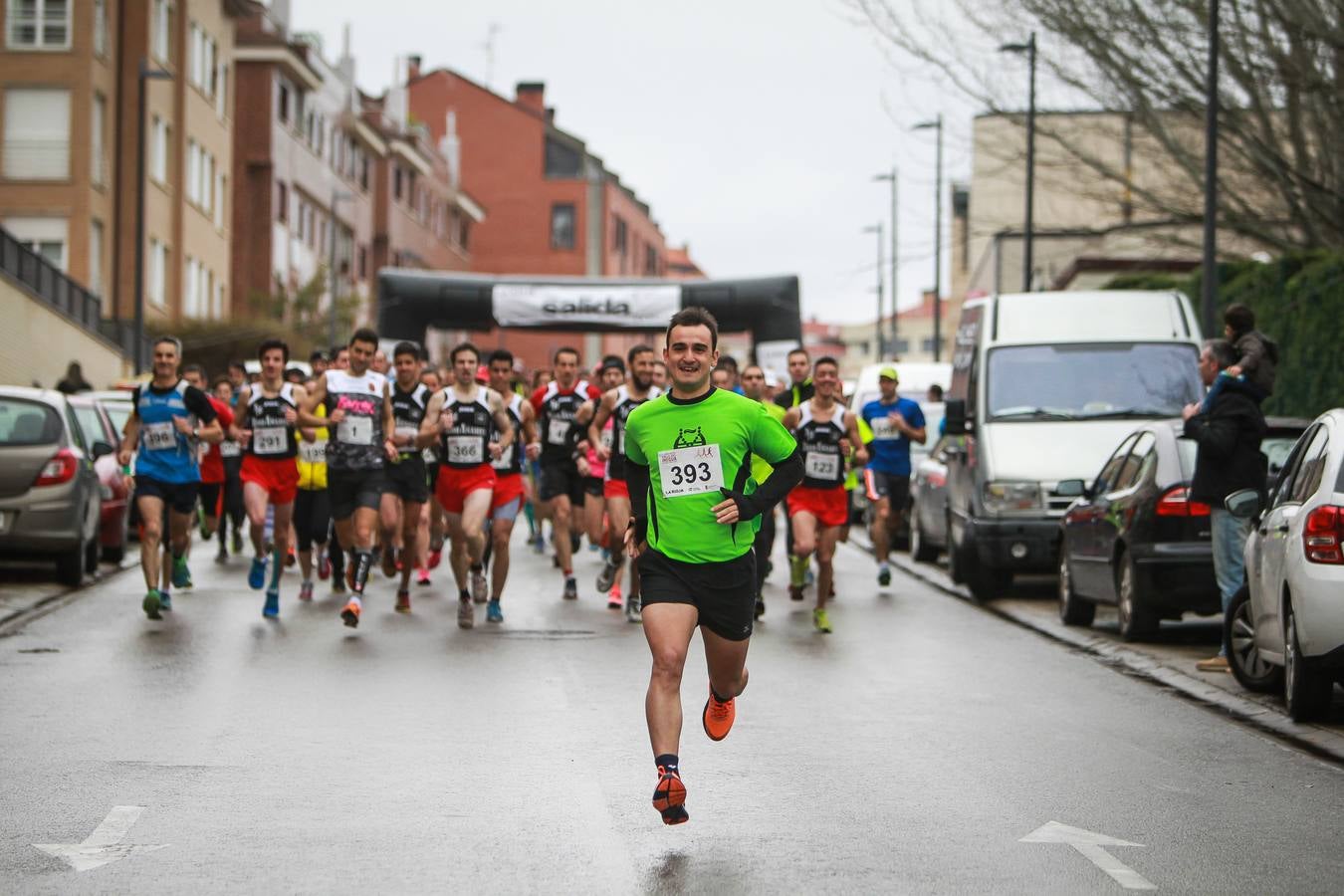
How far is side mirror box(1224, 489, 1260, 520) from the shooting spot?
483 inches

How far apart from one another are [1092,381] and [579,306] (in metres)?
14.4

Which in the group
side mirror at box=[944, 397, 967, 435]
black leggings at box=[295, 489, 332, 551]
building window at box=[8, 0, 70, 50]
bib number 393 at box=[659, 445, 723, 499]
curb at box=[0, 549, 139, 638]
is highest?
building window at box=[8, 0, 70, 50]

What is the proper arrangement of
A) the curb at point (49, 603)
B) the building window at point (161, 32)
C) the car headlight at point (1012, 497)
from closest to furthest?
the curb at point (49, 603)
the car headlight at point (1012, 497)
the building window at point (161, 32)

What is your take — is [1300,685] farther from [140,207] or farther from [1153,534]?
[140,207]

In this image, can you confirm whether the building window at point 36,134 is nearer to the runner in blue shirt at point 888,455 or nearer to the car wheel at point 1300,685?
the runner in blue shirt at point 888,455

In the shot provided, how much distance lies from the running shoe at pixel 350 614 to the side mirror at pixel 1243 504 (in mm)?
5609

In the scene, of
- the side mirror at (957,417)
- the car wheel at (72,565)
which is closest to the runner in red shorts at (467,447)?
the car wheel at (72,565)

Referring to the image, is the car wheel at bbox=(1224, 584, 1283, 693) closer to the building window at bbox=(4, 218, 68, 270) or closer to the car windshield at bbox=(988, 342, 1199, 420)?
the car windshield at bbox=(988, 342, 1199, 420)

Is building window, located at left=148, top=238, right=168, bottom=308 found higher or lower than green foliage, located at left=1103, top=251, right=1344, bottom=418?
higher

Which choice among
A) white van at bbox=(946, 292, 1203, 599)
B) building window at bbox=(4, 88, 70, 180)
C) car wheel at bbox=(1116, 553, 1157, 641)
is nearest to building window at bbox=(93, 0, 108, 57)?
building window at bbox=(4, 88, 70, 180)

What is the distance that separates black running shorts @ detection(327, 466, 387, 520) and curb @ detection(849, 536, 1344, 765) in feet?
15.7

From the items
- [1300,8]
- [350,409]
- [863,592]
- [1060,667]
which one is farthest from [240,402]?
[1300,8]

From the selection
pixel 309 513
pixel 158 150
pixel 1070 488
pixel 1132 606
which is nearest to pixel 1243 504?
pixel 1132 606

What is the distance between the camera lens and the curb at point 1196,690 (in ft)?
34.4
